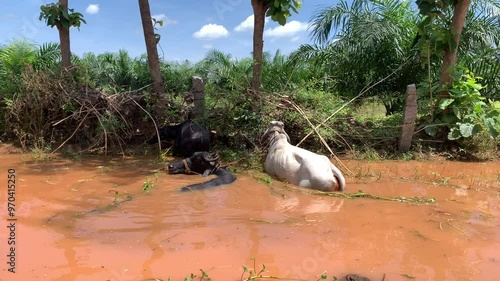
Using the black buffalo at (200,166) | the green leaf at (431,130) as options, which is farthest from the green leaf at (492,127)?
the black buffalo at (200,166)

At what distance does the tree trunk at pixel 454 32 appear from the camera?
7.42m

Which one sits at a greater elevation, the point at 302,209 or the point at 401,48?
the point at 401,48

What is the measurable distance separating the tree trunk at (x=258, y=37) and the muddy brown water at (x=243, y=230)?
254cm

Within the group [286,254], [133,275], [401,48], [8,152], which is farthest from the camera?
[401,48]

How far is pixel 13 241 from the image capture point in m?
3.49

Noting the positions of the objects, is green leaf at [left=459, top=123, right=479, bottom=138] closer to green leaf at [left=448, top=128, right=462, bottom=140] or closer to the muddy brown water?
green leaf at [left=448, top=128, right=462, bottom=140]

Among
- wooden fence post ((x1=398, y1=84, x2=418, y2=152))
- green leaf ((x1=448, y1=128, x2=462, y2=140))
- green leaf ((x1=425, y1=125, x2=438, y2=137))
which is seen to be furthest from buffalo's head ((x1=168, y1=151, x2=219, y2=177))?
green leaf ((x1=448, y1=128, x2=462, y2=140))

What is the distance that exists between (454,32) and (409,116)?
1.68 meters

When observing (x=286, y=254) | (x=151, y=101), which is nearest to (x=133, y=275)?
(x=286, y=254)

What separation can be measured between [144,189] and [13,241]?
184 cm

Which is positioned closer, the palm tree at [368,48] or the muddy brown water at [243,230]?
the muddy brown water at [243,230]

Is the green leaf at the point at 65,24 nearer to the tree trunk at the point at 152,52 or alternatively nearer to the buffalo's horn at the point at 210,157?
the tree trunk at the point at 152,52

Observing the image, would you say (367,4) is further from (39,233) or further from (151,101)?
(39,233)

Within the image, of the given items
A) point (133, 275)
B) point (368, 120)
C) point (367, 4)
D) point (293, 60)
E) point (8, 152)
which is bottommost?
point (133, 275)
